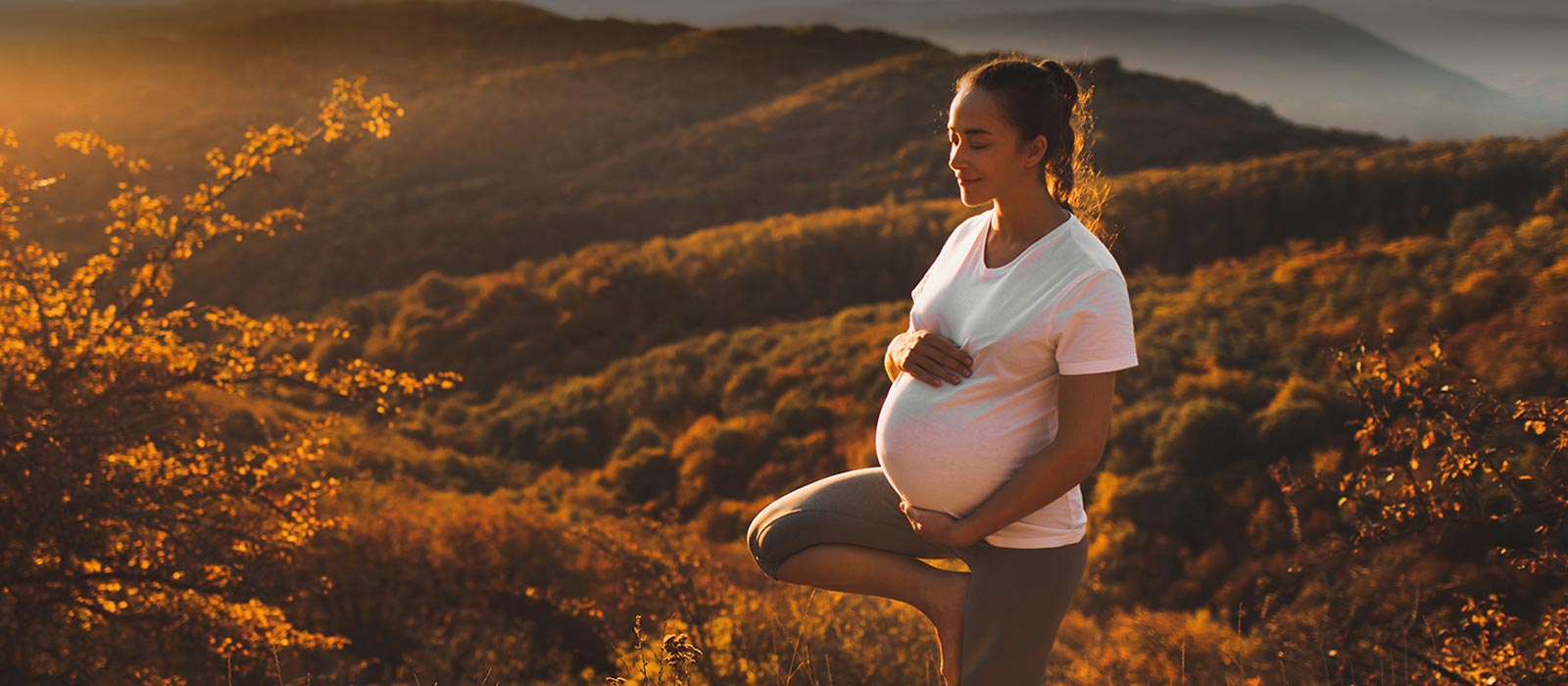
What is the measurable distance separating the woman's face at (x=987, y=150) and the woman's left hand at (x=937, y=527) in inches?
23.4

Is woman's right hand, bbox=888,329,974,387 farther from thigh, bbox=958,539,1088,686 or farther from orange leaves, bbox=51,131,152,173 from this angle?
orange leaves, bbox=51,131,152,173

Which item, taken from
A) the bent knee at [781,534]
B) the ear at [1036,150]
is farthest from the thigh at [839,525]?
the ear at [1036,150]

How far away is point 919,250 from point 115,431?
20.1 m

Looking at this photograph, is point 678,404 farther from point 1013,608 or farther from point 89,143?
point 1013,608

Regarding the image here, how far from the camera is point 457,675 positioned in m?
7.71

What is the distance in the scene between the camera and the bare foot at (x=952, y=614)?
6.91 feet

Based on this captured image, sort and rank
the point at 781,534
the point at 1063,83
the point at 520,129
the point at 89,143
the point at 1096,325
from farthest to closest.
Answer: the point at 520,129, the point at 89,143, the point at 781,534, the point at 1063,83, the point at 1096,325

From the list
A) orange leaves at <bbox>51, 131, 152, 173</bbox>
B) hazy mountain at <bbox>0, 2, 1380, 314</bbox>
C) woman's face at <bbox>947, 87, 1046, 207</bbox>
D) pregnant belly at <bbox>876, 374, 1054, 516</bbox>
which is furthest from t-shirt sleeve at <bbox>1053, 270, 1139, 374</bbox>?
hazy mountain at <bbox>0, 2, 1380, 314</bbox>

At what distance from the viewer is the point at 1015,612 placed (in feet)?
6.63

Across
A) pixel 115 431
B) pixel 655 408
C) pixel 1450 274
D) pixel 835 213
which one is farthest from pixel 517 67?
pixel 115 431

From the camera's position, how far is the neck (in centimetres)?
201

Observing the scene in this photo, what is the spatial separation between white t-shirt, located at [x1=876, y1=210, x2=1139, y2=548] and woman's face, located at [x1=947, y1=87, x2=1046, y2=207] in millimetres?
123

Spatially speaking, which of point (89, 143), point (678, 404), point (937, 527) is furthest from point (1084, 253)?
point (678, 404)

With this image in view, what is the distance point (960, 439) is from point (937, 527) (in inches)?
7.2
